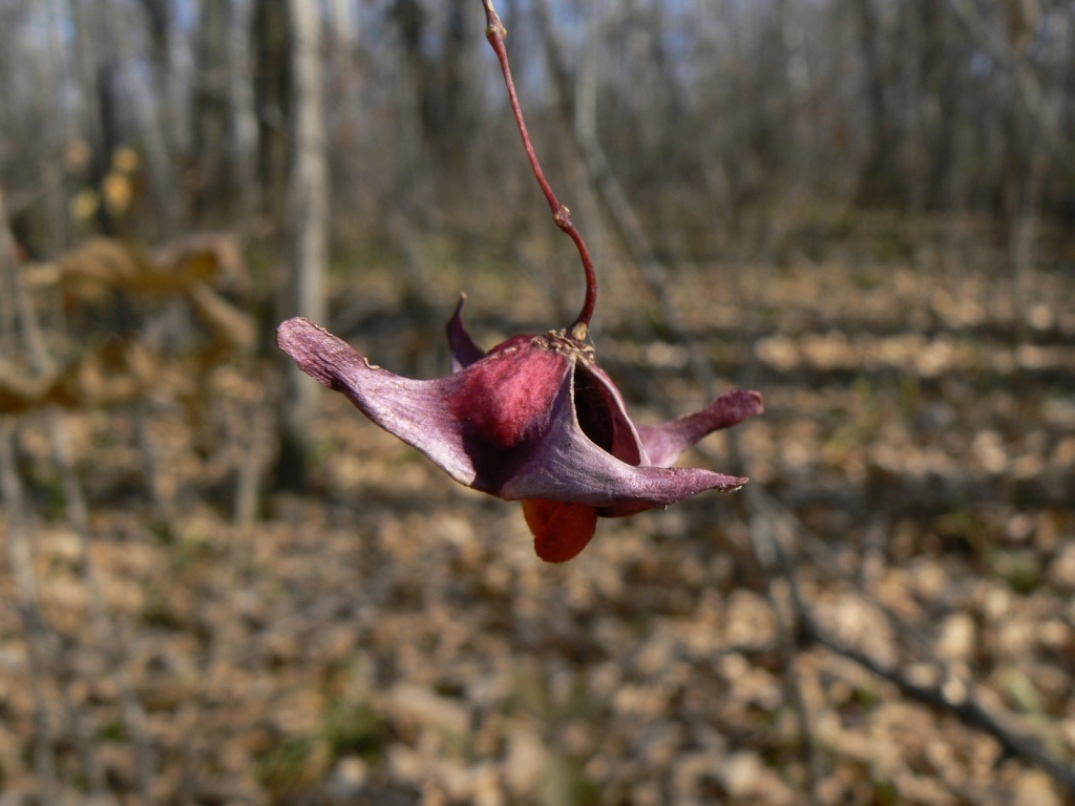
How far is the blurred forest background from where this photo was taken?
1.52 meters

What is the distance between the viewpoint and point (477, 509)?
4.25 meters

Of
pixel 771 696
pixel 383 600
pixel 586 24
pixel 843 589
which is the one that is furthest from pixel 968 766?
pixel 586 24

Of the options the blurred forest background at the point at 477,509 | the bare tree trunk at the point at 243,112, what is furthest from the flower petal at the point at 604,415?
the bare tree trunk at the point at 243,112

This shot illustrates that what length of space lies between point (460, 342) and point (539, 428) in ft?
0.40

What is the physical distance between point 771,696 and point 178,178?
325 centimetres

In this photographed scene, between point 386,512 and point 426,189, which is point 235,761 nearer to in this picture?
point 386,512

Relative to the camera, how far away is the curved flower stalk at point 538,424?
376 millimetres

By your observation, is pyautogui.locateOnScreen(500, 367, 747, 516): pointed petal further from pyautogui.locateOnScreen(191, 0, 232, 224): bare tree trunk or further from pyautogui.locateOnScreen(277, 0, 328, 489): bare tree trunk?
pyautogui.locateOnScreen(191, 0, 232, 224): bare tree trunk

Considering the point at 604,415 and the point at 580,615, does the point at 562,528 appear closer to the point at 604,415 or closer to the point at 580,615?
the point at 604,415

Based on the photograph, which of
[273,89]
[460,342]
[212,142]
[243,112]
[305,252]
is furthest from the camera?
[212,142]

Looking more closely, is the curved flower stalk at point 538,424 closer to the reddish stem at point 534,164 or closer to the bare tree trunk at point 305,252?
the reddish stem at point 534,164

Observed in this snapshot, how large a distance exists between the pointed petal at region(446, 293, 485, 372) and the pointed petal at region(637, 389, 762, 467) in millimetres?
109

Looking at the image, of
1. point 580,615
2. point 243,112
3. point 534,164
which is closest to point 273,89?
point 243,112

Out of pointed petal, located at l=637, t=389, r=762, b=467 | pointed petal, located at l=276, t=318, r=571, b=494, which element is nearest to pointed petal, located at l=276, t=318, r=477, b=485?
pointed petal, located at l=276, t=318, r=571, b=494
